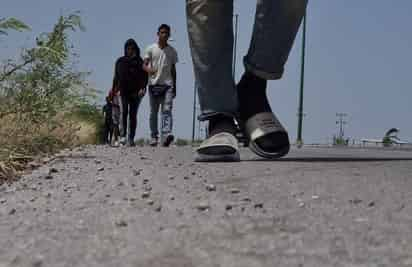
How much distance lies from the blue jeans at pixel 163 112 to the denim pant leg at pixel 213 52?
24.2 ft

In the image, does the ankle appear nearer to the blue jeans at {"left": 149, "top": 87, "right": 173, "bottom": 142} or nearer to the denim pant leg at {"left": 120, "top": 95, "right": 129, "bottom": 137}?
the blue jeans at {"left": 149, "top": 87, "right": 173, "bottom": 142}

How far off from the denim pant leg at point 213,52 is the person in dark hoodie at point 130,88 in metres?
7.70

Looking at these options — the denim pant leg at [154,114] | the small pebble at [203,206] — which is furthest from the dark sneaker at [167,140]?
the small pebble at [203,206]

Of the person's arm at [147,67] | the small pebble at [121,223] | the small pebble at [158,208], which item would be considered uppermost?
the person's arm at [147,67]

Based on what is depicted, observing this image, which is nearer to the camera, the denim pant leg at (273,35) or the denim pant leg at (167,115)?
the denim pant leg at (273,35)

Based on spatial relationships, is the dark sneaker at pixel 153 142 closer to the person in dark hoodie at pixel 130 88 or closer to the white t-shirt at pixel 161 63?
the person in dark hoodie at pixel 130 88

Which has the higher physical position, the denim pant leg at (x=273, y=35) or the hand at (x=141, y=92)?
the hand at (x=141, y=92)

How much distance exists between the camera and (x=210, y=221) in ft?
6.42

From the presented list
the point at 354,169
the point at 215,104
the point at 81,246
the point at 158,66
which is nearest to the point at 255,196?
the point at 81,246

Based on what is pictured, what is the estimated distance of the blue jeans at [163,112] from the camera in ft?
39.2

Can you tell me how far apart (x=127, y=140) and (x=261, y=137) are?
26.0 feet

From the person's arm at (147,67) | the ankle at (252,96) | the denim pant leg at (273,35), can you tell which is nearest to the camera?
the denim pant leg at (273,35)

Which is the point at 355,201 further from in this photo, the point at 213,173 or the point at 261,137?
the point at 261,137

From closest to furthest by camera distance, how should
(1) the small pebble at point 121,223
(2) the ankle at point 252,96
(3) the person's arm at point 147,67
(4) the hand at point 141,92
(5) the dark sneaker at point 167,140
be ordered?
(1) the small pebble at point 121,223, (2) the ankle at point 252,96, (5) the dark sneaker at point 167,140, (3) the person's arm at point 147,67, (4) the hand at point 141,92
